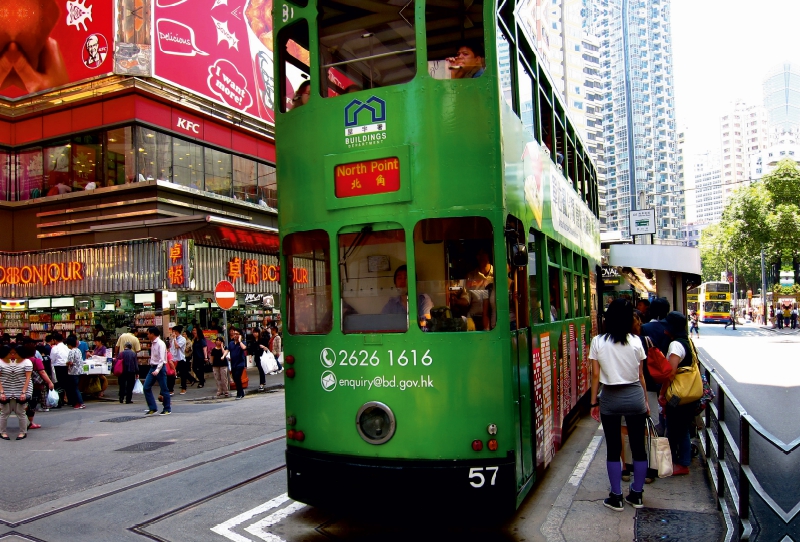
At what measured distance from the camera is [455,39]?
17.0ft

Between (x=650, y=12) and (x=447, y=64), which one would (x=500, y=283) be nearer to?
(x=447, y=64)

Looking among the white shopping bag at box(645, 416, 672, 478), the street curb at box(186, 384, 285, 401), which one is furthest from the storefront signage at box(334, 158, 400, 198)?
the street curb at box(186, 384, 285, 401)

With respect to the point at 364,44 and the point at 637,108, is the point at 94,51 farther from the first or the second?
the point at 637,108

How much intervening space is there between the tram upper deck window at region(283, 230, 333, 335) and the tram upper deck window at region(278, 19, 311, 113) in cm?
115

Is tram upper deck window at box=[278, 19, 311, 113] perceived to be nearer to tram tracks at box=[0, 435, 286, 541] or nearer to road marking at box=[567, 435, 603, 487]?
tram tracks at box=[0, 435, 286, 541]

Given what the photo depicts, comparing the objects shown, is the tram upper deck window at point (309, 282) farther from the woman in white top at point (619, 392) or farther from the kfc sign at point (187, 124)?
the kfc sign at point (187, 124)

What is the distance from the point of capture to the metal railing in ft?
15.4

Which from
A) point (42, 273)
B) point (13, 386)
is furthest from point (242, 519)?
point (42, 273)

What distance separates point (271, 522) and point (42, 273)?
A: 1766cm

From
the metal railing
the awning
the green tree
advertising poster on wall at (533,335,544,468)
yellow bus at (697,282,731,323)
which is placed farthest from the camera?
yellow bus at (697,282,731,323)

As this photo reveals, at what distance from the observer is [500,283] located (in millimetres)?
5000

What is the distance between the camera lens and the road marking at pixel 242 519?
17.6ft

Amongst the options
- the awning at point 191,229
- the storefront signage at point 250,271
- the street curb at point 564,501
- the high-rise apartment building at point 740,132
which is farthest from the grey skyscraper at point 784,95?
the street curb at point 564,501

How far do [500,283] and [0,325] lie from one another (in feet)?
71.1
